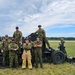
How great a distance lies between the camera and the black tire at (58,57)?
16.9 meters

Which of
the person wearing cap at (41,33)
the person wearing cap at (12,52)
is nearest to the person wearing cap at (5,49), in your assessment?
the person wearing cap at (12,52)

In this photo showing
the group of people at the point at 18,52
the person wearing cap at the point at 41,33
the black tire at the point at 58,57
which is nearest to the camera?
the group of people at the point at 18,52

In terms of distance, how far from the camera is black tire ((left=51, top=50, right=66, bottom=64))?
16875 mm

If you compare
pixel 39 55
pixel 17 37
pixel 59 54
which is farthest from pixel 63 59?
pixel 17 37

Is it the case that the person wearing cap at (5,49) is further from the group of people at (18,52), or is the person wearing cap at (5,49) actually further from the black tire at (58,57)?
the black tire at (58,57)

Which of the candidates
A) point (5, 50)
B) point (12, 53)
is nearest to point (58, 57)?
point (12, 53)

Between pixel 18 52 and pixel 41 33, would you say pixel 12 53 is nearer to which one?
pixel 18 52

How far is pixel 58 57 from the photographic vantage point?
671 inches

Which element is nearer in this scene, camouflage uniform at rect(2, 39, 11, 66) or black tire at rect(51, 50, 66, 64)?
camouflage uniform at rect(2, 39, 11, 66)

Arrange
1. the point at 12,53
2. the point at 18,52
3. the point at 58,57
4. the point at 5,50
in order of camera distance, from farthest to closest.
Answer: the point at 58,57 → the point at 18,52 → the point at 5,50 → the point at 12,53

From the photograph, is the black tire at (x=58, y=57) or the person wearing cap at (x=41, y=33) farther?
the person wearing cap at (x=41, y=33)

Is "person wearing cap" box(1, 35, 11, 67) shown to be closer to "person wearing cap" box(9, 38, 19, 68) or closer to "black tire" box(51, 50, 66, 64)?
"person wearing cap" box(9, 38, 19, 68)

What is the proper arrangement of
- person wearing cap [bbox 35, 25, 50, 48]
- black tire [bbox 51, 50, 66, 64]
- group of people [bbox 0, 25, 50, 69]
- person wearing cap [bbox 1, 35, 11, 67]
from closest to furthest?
group of people [bbox 0, 25, 50, 69], person wearing cap [bbox 1, 35, 11, 67], black tire [bbox 51, 50, 66, 64], person wearing cap [bbox 35, 25, 50, 48]

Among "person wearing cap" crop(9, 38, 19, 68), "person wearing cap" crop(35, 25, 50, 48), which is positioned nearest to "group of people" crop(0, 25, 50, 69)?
"person wearing cap" crop(9, 38, 19, 68)
